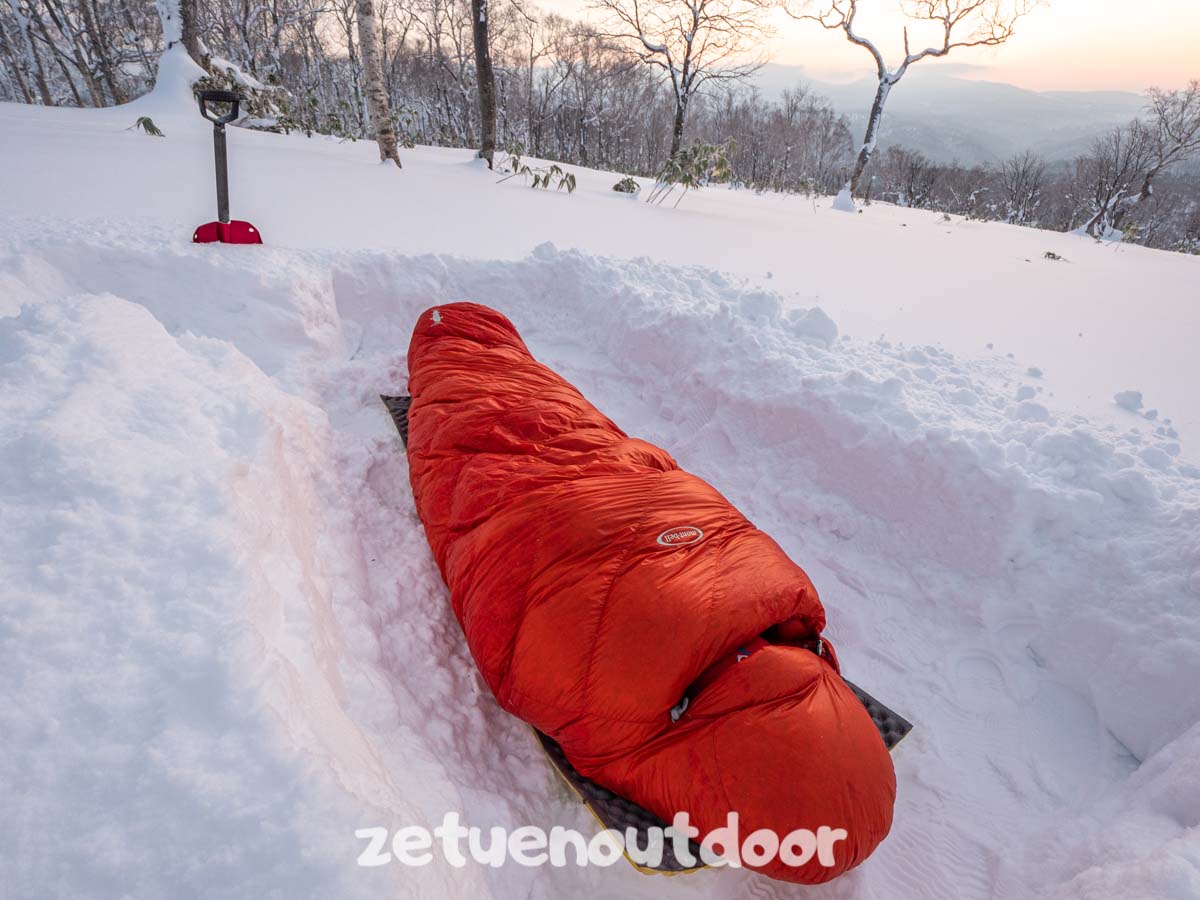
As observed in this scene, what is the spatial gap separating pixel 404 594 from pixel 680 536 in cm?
94

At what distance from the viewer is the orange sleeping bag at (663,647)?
1051 millimetres

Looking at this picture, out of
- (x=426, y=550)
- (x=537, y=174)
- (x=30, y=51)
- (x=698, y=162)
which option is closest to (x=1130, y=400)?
(x=426, y=550)

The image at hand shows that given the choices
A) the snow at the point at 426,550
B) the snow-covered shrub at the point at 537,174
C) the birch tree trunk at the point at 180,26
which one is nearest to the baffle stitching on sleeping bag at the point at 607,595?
the snow at the point at 426,550

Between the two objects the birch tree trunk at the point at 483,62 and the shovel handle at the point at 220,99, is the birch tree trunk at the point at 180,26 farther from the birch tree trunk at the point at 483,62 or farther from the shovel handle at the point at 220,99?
the shovel handle at the point at 220,99

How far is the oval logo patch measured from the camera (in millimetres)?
1302

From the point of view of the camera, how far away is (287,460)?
182 cm

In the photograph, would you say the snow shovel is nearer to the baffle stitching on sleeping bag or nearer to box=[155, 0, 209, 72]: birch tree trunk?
the baffle stitching on sleeping bag

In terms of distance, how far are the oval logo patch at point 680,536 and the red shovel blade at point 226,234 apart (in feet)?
10.4

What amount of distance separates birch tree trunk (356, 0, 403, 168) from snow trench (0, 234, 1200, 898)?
16.4 ft

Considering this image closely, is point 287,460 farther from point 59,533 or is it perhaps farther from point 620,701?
point 620,701

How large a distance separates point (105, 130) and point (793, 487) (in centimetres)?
871

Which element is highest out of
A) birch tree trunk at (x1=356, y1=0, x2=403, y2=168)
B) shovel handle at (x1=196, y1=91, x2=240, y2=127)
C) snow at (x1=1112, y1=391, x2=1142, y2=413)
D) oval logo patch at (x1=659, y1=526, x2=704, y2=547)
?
birch tree trunk at (x1=356, y1=0, x2=403, y2=168)

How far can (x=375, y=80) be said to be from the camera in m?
6.73

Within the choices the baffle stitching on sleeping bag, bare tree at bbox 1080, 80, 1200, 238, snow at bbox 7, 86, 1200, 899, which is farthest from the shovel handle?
bare tree at bbox 1080, 80, 1200, 238
